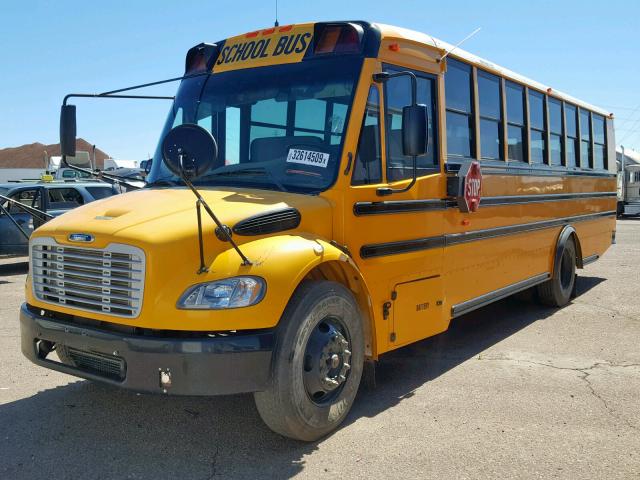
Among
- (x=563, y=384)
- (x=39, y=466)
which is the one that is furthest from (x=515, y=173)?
(x=39, y=466)

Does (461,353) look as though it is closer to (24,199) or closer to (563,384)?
(563,384)

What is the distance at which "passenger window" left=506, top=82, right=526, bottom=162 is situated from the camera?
6.43m

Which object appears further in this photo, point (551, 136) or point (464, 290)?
point (551, 136)

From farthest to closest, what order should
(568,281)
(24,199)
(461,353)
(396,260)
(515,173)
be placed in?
(24,199) < (568,281) < (515,173) < (461,353) < (396,260)

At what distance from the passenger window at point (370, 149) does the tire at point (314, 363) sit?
805mm

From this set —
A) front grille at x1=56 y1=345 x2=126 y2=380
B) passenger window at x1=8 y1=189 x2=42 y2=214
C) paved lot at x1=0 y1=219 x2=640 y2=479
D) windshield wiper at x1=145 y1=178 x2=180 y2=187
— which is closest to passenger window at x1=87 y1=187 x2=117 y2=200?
passenger window at x1=8 y1=189 x2=42 y2=214

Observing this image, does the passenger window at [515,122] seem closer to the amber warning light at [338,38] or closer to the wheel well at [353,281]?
the amber warning light at [338,38]

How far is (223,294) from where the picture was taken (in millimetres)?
3307

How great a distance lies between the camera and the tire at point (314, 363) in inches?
138

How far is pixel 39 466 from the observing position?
3465 mm

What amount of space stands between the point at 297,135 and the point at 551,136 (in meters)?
4.44

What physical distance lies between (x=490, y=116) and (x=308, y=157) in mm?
2634

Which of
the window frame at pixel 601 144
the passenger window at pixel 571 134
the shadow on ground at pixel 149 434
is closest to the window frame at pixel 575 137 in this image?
the passenger window at pixel 571 134

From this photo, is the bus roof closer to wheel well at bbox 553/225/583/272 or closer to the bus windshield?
the bus windshield
